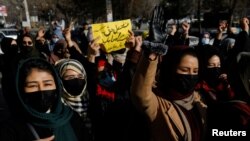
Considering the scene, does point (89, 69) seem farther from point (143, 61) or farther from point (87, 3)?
point (87, 3)

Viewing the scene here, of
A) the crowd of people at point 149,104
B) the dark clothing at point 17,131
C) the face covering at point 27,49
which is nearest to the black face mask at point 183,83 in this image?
the crowd of people at point 149,104

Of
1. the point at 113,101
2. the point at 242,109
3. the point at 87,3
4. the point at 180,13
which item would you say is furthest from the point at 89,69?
the point at 180,13

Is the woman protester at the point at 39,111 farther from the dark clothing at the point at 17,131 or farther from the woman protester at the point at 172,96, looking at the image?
the woman protester at the point at 172,96

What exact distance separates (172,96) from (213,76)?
1.20m

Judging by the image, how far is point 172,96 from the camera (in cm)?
233

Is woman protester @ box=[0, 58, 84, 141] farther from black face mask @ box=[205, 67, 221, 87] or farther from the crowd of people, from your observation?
black face mask @ box=[205, 67, 221, 87]

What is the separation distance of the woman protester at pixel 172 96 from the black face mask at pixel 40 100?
49 centimetres

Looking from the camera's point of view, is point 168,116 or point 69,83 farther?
point 69,83

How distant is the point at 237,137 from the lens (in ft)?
6.96

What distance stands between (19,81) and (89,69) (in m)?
1.44

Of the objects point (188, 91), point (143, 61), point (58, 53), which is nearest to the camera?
point (143, 61)

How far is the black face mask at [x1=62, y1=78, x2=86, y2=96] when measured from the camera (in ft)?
10.4

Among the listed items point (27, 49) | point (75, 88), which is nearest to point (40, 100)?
point (75, 88)

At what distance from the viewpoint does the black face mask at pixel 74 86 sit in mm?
3160
